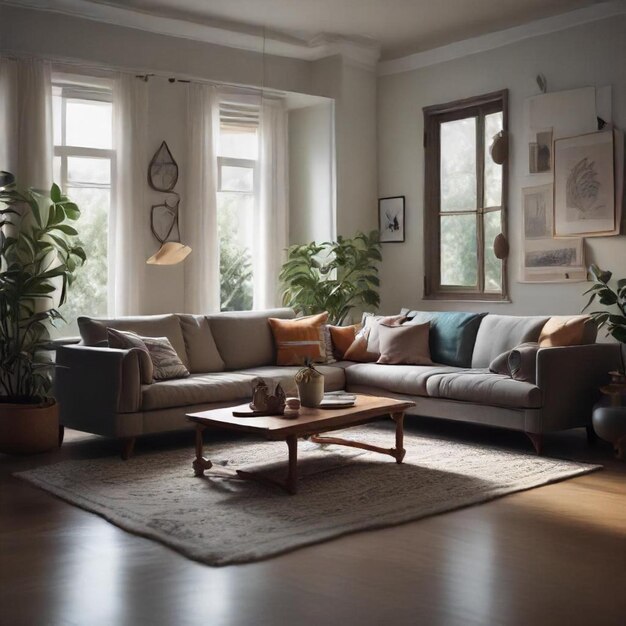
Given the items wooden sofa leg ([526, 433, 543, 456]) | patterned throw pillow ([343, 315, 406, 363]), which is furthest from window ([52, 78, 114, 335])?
wooden sofa leg ([526, 433, 543, 456])

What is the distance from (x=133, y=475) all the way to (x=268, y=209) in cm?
358

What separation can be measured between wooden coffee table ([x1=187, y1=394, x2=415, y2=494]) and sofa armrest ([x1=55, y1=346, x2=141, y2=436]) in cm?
59

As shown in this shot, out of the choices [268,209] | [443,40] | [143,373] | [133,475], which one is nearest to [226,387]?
[143,373]

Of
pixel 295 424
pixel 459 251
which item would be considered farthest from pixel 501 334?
pixel 295 424

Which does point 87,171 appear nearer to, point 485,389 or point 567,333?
point 485,389

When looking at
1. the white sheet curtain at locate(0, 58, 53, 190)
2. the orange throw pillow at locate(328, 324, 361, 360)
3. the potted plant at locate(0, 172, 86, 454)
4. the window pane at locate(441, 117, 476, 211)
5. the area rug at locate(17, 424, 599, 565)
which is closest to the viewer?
the area rug at locate(17, 424, 599, 565)

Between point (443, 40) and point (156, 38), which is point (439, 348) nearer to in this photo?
point (443, 40)

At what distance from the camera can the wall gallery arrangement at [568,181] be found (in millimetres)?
6352

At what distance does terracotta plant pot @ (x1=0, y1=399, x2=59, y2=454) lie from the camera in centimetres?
548

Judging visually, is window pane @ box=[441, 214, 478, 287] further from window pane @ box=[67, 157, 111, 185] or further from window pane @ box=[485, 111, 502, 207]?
window pane @ box=[67, 157, 111, 185]

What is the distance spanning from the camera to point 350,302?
8117mm

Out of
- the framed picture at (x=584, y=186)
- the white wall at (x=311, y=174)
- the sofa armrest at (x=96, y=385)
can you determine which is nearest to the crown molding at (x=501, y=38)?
the white wall at (x=311, y=174)

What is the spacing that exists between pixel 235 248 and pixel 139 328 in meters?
1.91

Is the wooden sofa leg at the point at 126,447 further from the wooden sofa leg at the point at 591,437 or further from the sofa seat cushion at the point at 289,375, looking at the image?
the wooden sofa leg at the point at 591,437
